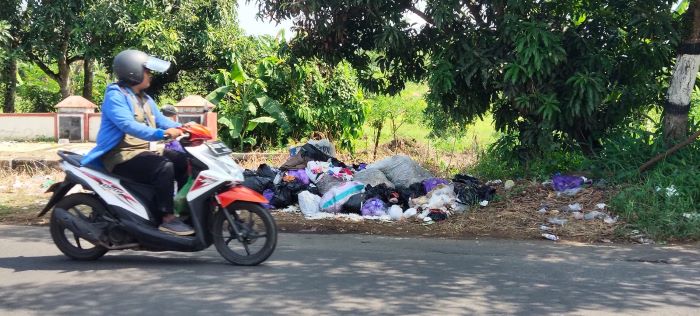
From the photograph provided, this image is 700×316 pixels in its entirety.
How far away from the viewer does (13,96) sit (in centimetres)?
2283

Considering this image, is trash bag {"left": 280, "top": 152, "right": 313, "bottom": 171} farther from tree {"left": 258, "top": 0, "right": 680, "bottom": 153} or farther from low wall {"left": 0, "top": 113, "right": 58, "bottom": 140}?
low wall {"left": 0, "top": 113, "right": 58, "bottom": 140}

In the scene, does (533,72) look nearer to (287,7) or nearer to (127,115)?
(287,7)

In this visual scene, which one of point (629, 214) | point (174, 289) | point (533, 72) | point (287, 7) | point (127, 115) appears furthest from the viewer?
point (287, 7)

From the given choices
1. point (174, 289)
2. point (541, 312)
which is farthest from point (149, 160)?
point (541, 312)

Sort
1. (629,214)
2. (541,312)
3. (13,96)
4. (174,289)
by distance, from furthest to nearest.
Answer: (13,96) < (629,214) < (174,289) < (541,312)

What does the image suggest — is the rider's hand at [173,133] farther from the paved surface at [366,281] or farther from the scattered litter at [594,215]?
the scattered litter at [594,215]

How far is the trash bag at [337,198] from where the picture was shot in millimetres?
8391

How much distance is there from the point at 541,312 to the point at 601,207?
12.3 feet

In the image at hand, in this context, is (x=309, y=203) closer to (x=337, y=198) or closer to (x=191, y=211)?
(x=337, y=198)

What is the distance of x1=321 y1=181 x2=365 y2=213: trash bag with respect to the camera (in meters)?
8.39

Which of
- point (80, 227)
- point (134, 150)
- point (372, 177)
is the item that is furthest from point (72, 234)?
point (372, 177)

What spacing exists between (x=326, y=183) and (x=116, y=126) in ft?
13.2

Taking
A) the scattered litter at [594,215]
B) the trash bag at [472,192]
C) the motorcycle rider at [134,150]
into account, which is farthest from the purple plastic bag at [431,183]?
the motorcycle rider at [134,150]

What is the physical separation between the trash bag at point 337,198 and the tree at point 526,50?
1.64 m
